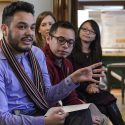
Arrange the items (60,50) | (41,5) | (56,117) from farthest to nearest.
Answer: (41,5), (60,50), (56,117)

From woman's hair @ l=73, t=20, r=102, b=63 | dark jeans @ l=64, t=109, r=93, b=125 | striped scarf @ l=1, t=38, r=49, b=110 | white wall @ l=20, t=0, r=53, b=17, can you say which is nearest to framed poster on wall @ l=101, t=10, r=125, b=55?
white wall @ l=20, t=0, r=53, b=17

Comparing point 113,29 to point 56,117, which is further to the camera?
point 113,29

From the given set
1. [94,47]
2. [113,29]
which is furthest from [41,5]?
[113,29]

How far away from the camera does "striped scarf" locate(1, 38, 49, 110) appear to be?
5.02 ft

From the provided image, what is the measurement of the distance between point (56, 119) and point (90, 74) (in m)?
0.38

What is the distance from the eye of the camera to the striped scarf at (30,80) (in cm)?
153

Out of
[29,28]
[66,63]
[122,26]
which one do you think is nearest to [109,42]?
[122,26]

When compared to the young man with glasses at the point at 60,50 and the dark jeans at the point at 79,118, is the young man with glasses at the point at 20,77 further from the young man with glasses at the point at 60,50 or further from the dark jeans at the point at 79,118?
the young man with glasses at the point at 60,50

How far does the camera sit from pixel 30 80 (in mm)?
1569

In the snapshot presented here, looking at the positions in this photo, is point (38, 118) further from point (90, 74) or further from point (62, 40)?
point (62, 40)

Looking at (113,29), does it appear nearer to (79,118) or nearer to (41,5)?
(41,5)

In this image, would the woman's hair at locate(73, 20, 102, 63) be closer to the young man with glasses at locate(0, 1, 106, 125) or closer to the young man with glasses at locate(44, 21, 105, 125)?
the young man with glasses at locate(44, 21, 105, 125)

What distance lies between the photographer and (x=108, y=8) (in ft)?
19.8

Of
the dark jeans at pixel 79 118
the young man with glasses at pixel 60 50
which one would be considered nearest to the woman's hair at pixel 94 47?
the young man with glasses at pixel 60 50
